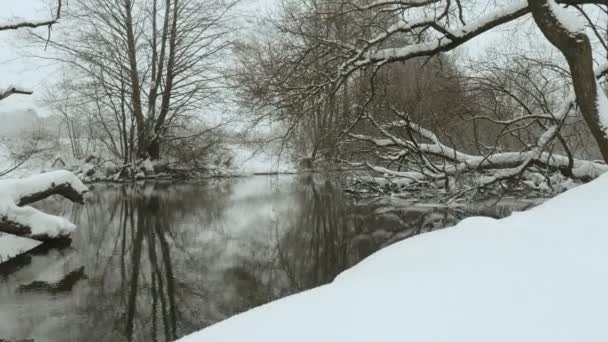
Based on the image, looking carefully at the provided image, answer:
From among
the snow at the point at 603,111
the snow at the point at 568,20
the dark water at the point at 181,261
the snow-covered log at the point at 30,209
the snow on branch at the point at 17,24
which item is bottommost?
the dark water at the point at 181,261

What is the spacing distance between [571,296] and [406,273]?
901 millimetres

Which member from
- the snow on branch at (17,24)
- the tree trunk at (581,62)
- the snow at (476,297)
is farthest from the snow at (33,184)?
the tree trunk at (581,62)

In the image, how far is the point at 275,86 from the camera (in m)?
7.66

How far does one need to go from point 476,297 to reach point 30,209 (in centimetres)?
780

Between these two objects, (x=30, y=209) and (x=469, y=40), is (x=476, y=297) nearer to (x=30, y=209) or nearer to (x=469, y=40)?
(x=469, y=40)

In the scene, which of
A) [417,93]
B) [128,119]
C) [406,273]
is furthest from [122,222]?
[128,119]

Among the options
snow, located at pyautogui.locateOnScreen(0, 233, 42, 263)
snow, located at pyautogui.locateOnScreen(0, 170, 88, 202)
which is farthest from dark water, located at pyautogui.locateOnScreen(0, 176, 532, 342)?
snow, located at pyautogui.locateOnScreen(0, 170, 88, 202)

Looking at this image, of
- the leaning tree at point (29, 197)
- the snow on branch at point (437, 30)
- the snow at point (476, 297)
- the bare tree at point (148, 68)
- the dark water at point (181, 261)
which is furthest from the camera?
the bare tree at point (148, 68)

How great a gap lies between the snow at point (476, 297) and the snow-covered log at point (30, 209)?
6451 mm

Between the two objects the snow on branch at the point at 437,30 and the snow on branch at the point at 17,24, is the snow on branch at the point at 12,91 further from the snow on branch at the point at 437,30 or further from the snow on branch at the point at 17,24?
the snow on branch at the point at 437,30

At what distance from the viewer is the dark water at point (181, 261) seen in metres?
4.65

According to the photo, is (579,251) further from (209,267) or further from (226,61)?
(226,61)

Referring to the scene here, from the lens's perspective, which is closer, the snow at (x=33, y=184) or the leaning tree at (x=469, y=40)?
the leaning tree at (x=469, y=40)

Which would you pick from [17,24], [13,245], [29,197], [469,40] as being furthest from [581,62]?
[13,245]
